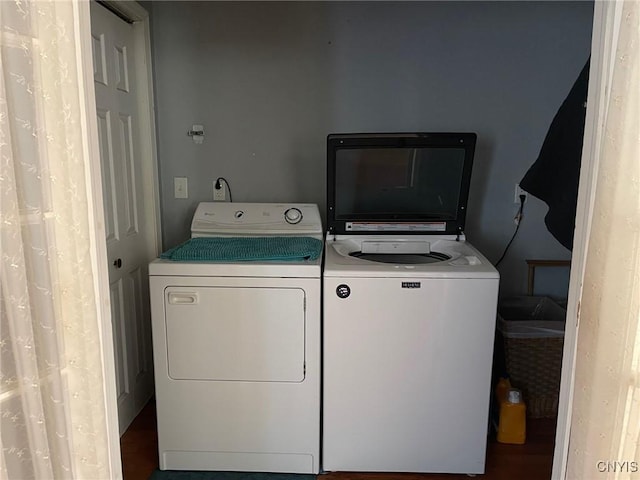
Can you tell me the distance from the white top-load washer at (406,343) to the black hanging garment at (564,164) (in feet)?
0.98

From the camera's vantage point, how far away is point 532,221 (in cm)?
251

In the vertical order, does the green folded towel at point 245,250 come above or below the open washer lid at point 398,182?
below

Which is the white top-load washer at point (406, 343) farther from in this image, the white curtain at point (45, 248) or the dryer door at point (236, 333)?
the white curtain at point (45, 248)

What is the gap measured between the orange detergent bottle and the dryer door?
0.97 metres

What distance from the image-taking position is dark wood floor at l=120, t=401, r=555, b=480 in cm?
200

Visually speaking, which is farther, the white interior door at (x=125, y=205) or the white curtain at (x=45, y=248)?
the white interior door at (x=125, y=205)

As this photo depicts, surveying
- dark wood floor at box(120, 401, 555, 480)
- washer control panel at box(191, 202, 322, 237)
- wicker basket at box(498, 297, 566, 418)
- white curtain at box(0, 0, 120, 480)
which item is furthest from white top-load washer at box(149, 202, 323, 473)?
wicker basket at box(498, 297, 566, 418)

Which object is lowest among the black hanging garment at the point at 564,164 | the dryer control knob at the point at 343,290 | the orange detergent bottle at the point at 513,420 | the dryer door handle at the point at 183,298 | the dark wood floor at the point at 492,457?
the dark wood floor at the point at 492,457

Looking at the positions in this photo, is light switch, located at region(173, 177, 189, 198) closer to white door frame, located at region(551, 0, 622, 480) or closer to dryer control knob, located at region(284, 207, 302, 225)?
dryer control knob, located at region(284, 207, 302, 225)

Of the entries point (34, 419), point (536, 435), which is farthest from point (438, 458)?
point (34, 419)

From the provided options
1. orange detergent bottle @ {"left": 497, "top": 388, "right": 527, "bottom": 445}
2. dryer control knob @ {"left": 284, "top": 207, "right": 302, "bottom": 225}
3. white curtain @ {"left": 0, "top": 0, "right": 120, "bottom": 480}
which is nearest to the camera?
white curtain @ {"left": 0, "top": 0, "right": 120, "bottom": 480}

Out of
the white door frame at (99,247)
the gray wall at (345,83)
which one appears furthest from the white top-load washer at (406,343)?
the white door frame at (99,247)

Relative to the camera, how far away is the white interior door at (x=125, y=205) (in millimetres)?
2008

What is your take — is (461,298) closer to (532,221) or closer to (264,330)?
(264,330)
